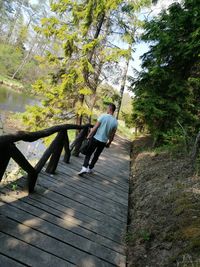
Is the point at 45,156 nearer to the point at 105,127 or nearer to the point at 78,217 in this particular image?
the point at 78,217

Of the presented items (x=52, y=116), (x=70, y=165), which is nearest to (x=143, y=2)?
(x=52, y=116)

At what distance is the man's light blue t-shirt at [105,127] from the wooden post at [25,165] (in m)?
2.41

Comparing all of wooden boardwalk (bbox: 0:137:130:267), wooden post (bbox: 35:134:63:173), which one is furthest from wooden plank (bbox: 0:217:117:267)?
wooden post (bbox: 35:134:63:173)

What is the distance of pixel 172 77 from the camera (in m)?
10.8

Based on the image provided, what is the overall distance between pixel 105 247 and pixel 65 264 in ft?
2.64

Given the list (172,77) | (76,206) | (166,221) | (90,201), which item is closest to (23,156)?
(76,206)

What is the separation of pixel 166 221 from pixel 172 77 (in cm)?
759

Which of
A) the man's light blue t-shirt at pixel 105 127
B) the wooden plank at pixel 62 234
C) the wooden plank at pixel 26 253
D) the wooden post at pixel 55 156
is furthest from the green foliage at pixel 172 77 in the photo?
the wooden plank at pixel 26 253

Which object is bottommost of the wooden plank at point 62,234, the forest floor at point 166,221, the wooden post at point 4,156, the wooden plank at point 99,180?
the wooden plank at point 99,180

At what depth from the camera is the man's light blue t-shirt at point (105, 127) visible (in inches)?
256

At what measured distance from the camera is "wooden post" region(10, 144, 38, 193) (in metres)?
3.73

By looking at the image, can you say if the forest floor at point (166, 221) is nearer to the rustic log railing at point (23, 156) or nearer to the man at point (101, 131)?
the man at point (101, 131)

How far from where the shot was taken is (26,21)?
2298 inches

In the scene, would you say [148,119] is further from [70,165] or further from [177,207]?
[177,207]
